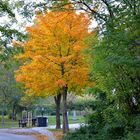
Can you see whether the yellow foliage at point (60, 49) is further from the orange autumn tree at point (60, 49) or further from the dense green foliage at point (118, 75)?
the dense green foliage at point (118, 75)

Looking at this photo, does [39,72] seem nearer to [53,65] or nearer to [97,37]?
[53,65]

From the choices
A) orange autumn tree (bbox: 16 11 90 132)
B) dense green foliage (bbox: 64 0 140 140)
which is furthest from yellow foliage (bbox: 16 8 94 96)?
dense green foliage (bbox: 64 0 140 140)

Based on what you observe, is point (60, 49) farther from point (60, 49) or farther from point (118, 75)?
point (118, 75)

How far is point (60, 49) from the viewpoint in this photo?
23.4 meters

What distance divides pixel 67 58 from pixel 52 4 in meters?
5.80

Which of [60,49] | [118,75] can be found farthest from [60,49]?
[118,75]

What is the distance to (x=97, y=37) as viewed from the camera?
14320 mm

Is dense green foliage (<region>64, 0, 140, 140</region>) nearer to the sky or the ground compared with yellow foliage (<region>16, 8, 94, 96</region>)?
nearer to the ground

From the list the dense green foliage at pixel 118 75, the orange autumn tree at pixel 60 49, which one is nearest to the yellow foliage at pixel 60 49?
the orange autumn tree at pixel 60 49

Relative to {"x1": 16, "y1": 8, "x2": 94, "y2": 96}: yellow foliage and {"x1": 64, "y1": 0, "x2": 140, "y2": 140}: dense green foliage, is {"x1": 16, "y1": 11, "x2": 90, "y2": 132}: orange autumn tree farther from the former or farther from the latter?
{"x1": 64, "y1": 0, "x2": 140, "y2": 140}: dense green foliage

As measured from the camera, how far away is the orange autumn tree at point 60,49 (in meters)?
23.1

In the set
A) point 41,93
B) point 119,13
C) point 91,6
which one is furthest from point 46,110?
point 119,13

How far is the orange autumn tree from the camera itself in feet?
75.7

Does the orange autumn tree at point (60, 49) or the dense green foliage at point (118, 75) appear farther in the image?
the orange autumn tree at point (60, 49)
